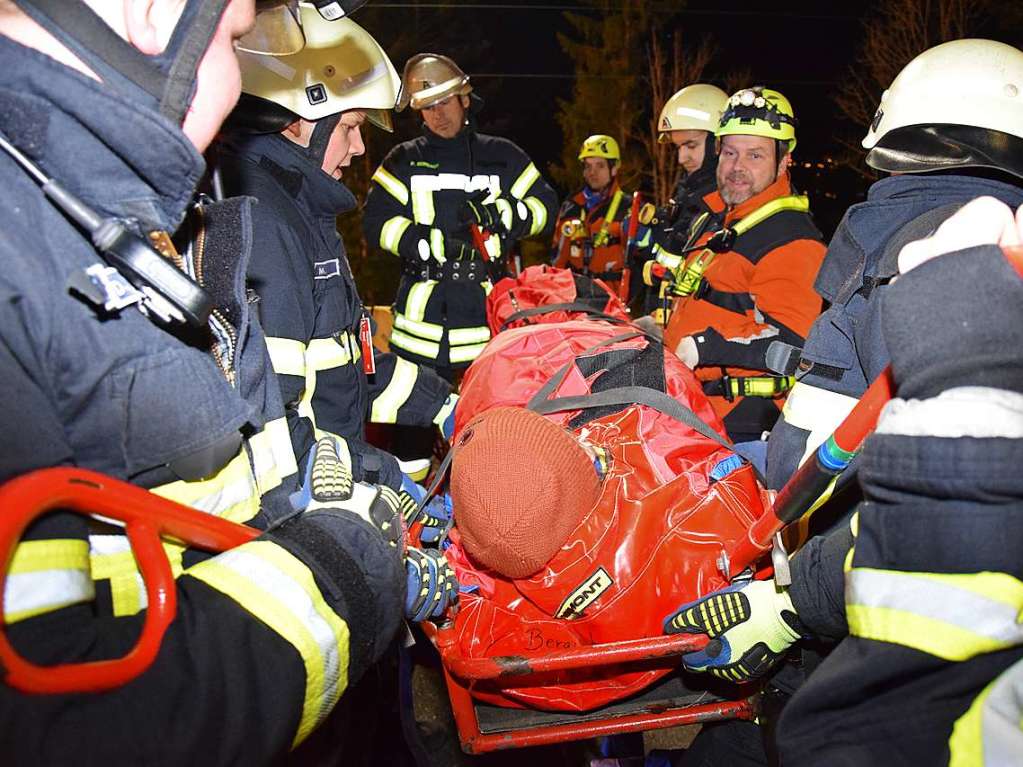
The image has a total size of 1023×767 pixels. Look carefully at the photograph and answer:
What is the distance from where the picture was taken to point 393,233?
14.9ft

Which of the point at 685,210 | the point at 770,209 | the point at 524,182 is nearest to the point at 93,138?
the point at 770,209

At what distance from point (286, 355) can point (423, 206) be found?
2940 millimetres

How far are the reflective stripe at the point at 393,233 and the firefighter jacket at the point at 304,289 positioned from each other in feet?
6.78

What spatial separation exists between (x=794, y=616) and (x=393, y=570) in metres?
1.00

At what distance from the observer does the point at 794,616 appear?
164 centimetres

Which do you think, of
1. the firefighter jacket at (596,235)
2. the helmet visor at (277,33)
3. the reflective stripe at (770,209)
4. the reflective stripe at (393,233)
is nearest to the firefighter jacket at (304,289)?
the helmet visor at (277,33)

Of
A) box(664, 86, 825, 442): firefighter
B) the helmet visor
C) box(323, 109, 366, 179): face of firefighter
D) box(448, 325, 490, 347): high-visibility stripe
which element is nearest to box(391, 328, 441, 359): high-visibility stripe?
box(448, 325, 490, 347): high-visibility stripe

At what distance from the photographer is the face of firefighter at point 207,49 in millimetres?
1029

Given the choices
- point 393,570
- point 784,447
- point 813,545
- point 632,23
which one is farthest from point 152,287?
point 632,23

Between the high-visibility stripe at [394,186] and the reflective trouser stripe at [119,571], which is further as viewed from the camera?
the high-visibility stripe at [394,186]

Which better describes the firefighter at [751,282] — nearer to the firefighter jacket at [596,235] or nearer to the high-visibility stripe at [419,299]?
the high-visibility stripe at [419,299]

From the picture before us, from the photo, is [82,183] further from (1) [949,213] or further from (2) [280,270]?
(1) [949,213]

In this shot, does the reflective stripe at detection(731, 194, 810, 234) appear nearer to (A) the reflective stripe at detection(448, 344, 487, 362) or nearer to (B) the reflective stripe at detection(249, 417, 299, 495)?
(A) the reflective stripe at detection(448, 344, 487, 362)

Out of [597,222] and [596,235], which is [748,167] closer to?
[596,235]
